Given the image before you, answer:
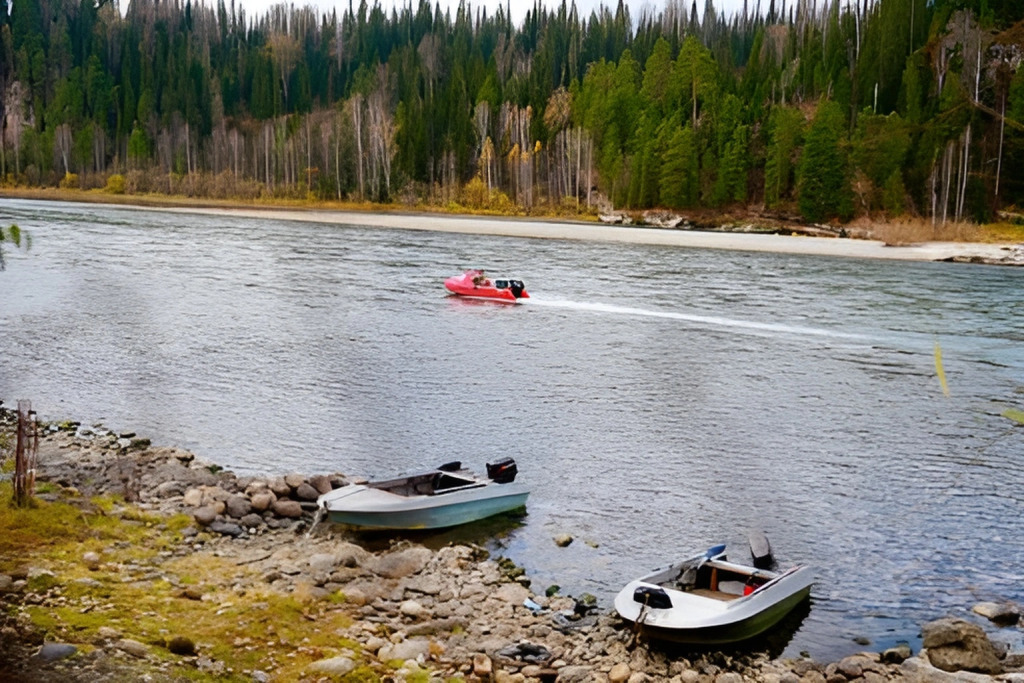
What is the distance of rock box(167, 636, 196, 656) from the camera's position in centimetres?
1309

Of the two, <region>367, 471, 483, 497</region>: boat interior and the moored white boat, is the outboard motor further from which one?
<region>367, 471, 483, 497</region>: boat interior

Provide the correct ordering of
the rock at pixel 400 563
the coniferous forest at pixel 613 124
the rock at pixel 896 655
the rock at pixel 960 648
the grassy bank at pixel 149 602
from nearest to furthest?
the grassy bank at pixel 149 602
the rock at pixel 960 648
the rock at pixel 896 655
the rock at pixel 400 563
the coniferous forest at pixel 613 124

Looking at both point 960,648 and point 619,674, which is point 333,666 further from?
point 960,648

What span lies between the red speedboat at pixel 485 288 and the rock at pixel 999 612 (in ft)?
124

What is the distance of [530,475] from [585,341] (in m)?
19.1

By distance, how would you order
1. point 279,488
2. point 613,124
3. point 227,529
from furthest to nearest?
point 613,124 < point 279,488 < point 227,529

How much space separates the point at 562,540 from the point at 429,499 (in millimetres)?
2535

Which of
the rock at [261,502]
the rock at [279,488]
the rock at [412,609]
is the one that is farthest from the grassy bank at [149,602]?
the rock at [279,488]

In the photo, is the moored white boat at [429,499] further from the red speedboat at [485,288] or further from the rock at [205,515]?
the red speedboat at [485,288]

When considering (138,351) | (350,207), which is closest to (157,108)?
(350,207)

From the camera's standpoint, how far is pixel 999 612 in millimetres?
16812

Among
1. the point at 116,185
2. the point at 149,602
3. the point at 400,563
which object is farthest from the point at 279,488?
the point at 116,185

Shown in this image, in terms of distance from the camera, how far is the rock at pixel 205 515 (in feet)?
61.9

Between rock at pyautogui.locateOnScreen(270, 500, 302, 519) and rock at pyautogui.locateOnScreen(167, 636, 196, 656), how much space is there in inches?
260
